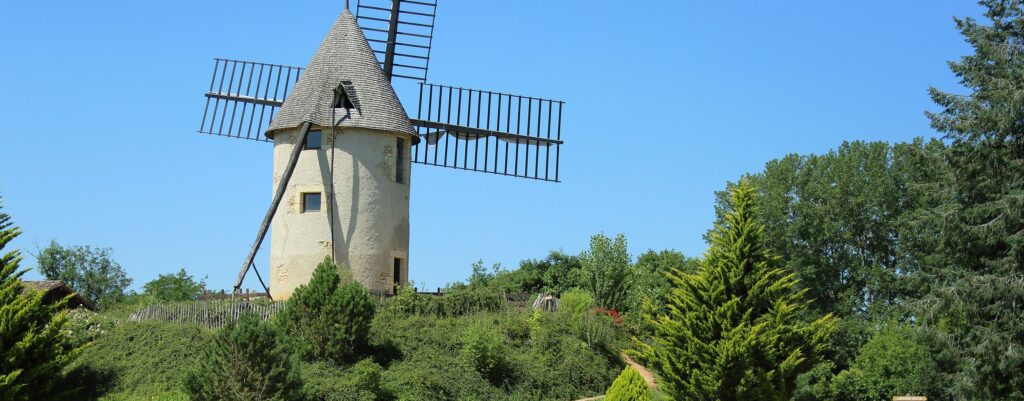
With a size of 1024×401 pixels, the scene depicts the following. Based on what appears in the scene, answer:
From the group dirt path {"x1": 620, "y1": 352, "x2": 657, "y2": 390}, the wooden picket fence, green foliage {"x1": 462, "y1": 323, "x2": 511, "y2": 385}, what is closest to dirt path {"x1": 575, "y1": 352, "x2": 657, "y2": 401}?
dirt path {"x1": 620, "y1": 352, "x2": 657, "y2": 390}

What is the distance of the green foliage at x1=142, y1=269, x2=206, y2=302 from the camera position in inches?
1846

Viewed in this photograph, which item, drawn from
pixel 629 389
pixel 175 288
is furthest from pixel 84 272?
pixel 629 389

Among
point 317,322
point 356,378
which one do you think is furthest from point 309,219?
point 356,378

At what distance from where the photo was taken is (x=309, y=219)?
3888cm

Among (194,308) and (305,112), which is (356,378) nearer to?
(194,308)

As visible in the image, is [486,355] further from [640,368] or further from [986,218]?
[986,218]

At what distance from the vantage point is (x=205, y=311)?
123ft

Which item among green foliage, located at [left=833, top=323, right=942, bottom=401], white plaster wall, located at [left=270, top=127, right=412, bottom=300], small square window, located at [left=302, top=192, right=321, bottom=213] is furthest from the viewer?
green foliage, located at [left=833, top=323, right=942, bottom=401]

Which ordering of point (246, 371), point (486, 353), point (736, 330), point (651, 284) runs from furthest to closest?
point (651, 284), point (486, 353), point (246, 371), point (736, 330)

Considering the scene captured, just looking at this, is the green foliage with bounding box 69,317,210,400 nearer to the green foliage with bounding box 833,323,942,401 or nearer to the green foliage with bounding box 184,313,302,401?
the green foliage with bounding box 184,313,302,401

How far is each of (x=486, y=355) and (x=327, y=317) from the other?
447 cm

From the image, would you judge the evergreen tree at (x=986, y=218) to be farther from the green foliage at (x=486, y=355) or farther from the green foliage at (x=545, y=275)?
the green foliage at (x=545, y=275)

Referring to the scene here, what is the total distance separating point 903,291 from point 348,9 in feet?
90.0

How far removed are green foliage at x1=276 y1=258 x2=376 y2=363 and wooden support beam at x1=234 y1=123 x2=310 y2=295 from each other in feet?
12.3
